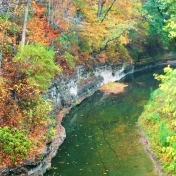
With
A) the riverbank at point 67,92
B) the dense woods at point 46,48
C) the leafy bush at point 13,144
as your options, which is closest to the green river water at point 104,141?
the riverbank at point 67,92

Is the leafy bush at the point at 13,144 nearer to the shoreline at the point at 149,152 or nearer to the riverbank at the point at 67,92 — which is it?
the riverbank at the point at 67,92

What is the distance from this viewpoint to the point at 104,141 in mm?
22734

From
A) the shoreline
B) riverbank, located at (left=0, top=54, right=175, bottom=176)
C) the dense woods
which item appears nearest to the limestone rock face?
riverbank, located at (left=0, top=54, right=175, bottom=176)

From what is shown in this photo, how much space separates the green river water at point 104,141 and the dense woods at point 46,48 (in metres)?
1.96

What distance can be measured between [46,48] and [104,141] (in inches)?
373

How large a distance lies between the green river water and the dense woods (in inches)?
77.2

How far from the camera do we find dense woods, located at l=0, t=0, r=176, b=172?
1762 cm

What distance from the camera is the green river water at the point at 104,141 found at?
18.7 metres

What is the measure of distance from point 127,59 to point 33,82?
1171 inches

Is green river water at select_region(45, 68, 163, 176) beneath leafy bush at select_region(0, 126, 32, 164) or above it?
beneath

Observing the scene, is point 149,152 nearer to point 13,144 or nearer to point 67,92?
point 13,144

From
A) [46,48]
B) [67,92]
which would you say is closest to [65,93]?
[67,92]

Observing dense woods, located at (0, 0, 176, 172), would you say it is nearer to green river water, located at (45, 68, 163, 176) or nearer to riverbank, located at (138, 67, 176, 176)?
riverbank, located at (138, 67, 176, 176)

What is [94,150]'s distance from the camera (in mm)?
21172
